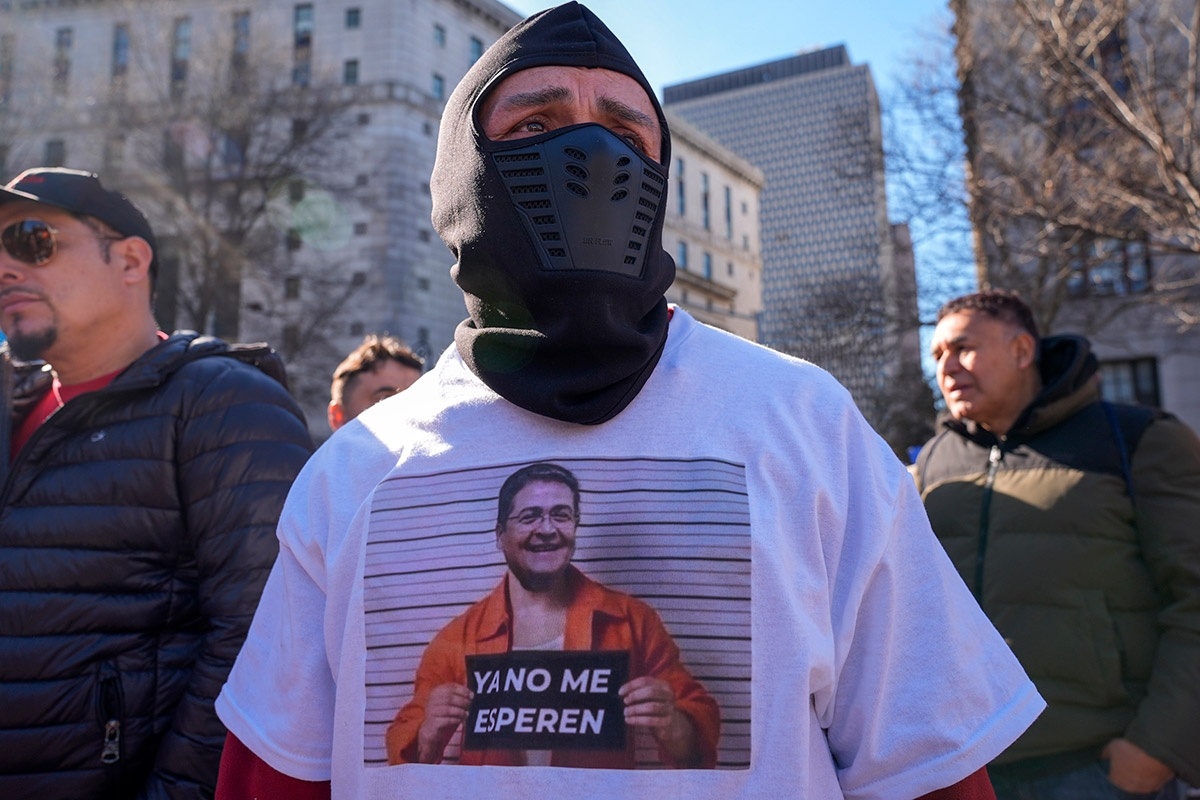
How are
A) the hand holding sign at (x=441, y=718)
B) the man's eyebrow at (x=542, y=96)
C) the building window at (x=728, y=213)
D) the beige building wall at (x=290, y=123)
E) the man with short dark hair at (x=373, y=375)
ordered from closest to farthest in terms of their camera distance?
the hand holding sign at (x=441, y=718), the man's eyebrow at (x=542, y=96), the man with short dark hair at (x=373, y=375), the beige building wall at (x=290, y=123), the building window at (x=728, y=213)

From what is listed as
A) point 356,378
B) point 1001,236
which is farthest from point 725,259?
point 356,378

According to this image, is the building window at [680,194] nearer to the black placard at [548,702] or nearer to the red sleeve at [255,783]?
the red sleeve at [255,783]

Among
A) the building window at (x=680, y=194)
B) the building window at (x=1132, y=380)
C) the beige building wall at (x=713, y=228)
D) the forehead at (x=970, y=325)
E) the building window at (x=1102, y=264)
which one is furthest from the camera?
the beige building wall at (x=713, y=228)

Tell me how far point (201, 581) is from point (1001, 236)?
15304mm

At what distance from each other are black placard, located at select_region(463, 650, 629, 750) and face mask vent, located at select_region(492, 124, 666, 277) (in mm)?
659

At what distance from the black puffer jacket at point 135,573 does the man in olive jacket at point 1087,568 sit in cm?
254

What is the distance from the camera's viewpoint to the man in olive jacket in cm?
300

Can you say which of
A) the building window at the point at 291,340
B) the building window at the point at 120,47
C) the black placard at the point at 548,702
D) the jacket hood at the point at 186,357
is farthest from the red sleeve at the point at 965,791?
the building window at the point at 120,47

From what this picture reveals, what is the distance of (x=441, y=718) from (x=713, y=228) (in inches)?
2368

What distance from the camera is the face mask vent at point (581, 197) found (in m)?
1.58

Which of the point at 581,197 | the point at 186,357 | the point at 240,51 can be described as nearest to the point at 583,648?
→ the point at 581,197

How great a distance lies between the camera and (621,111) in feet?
5.60

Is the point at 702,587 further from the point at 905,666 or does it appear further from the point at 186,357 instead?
the point at 186,357

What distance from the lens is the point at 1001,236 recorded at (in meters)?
15.2
